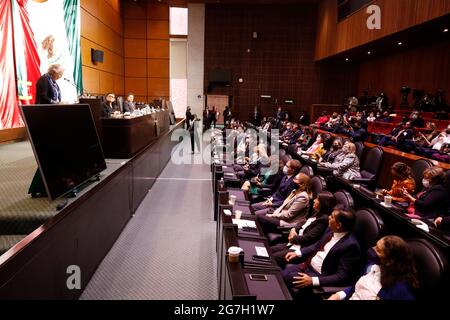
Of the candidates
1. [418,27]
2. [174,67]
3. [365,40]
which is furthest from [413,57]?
[174,67]

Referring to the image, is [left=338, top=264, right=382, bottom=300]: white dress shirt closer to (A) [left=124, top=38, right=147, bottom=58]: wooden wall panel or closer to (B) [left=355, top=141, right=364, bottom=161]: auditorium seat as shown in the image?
(B) [left=355, top=141, right=364, bottom=161]: auditorium seat

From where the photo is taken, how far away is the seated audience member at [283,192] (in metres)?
4.15

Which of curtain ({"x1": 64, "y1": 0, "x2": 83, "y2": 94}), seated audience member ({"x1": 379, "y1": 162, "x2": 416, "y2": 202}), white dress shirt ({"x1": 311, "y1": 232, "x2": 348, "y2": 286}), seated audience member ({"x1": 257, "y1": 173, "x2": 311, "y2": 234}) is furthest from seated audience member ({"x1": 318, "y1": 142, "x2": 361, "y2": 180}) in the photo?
curtain ({"x1": 64, "y1": 0, "x2": 83, "y2": 94})

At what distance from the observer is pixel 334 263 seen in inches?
94.5

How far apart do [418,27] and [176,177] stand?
277 inches

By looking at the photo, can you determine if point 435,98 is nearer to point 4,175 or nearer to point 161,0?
point 4,175

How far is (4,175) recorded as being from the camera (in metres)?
3.97

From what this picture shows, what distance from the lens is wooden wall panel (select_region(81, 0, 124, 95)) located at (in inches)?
407

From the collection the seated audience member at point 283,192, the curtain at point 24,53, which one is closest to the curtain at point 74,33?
the curtain at point 24,53

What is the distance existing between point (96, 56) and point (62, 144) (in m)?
9.20

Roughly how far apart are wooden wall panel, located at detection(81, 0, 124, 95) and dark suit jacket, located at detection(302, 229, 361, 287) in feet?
32.5

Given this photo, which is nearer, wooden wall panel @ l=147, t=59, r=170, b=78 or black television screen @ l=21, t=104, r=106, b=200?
black television screen @ l=21, t=104, r=106, b=200

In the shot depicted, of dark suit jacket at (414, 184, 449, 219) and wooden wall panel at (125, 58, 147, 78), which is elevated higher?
wooden wall panel at (125, 58, 147, 78)

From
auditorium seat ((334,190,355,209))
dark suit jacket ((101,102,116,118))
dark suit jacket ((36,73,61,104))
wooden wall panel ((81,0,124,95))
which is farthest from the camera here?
wooden wall panel ((81,0,124,95))
